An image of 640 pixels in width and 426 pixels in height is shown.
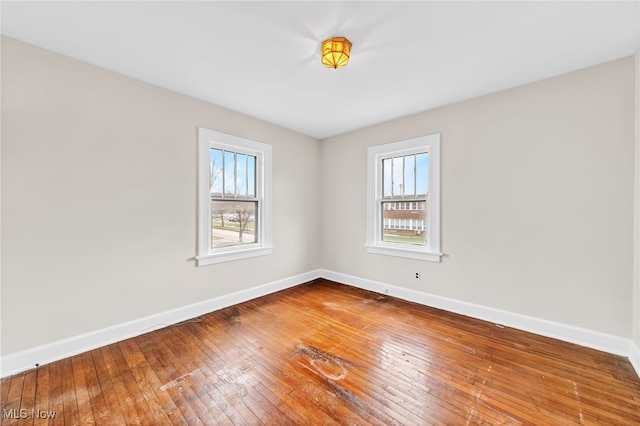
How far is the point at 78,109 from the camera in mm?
2236

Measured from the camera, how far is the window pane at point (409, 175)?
11.8ft

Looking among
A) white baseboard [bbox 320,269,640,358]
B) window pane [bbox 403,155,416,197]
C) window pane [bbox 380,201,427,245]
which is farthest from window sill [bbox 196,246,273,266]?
window pane [bbox 403,155,416,197]

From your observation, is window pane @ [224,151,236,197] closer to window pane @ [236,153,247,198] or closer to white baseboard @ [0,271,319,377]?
window pane @ [236,153,247,198]

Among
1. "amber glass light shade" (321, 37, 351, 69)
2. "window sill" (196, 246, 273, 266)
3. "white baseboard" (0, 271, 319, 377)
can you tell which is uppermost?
"amber glass light shade" (321, 37, 351, 69)

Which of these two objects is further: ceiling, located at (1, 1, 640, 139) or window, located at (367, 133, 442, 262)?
window, located at (367, 133, 442, 262)

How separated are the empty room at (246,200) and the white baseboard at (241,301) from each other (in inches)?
0.7

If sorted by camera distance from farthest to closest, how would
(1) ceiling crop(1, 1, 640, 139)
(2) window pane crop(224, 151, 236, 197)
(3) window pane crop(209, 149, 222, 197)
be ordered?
(2) window pane crop(224, 151, 236, 197) < (3) window pane crop(209, 149, 222, 197) < (1) ceiling crop(1, 1, 640, 139)

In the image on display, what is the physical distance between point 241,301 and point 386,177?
2876 mm

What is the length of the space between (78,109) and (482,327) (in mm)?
4615

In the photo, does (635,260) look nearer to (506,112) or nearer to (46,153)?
(506,112)

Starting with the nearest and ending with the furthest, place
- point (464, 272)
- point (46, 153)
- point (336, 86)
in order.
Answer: point (46, 153)
point (336, 86)
point (464, 272)

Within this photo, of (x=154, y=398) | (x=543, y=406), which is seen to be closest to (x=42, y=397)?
(x=154, y=398)

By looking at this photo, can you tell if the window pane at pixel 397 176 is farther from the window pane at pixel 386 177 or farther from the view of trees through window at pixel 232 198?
the view of trees through window at pixel 232 198

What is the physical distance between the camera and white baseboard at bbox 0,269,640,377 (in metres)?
2.03
